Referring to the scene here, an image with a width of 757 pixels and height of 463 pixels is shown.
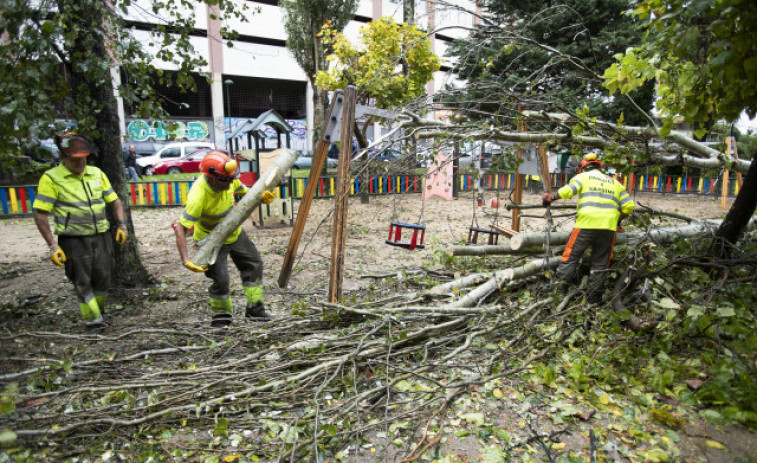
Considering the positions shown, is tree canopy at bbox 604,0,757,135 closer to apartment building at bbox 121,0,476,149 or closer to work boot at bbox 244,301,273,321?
work boot at bbox 244,301,273,321

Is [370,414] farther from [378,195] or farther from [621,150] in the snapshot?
[378,195]

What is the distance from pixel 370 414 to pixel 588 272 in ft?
10.3

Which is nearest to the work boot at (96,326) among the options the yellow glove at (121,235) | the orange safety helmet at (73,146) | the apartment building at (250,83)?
the yellow glove at (121,235)

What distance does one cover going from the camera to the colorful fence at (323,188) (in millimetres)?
9945

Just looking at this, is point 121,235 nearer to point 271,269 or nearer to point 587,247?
point 271,269

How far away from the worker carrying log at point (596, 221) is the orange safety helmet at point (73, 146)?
4429mm

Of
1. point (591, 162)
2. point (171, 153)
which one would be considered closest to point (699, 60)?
point (591, 162)

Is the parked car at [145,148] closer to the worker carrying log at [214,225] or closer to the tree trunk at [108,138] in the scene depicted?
the tree trunk at [108,138]

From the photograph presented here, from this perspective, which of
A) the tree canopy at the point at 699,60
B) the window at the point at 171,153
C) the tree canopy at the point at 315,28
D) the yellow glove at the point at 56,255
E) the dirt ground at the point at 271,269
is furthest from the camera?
the window at the point at 171,153

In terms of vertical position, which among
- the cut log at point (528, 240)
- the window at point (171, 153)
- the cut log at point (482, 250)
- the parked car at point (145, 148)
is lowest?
the cut log at point (482, 250)

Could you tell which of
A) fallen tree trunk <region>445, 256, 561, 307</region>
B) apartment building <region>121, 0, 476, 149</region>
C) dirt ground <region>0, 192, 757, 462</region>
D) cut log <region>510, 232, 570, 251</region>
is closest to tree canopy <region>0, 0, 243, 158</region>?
dirt ground <region>0, 192, 757, 462</region>

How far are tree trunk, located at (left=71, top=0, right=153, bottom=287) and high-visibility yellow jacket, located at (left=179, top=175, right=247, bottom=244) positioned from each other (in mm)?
1263

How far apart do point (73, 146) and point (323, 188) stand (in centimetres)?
924

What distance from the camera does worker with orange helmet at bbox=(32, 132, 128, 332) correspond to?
3641mm
